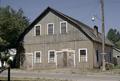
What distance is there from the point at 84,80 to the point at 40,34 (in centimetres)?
2284

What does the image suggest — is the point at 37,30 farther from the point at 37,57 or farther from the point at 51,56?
the point at 51,56

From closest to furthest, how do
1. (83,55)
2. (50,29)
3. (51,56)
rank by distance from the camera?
(83,55) → (51,56) → (50,29)

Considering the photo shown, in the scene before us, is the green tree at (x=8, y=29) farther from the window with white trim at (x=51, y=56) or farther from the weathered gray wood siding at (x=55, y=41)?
the window with white trim at (x=51, y=56)

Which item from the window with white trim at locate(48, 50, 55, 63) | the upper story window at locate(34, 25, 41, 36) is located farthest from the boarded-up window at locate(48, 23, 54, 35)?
the window with white trim at locate(48, 50, 55, 63)

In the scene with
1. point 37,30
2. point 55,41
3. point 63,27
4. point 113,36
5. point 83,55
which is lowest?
point 83,55

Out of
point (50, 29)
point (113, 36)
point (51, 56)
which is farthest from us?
point (113, 36)

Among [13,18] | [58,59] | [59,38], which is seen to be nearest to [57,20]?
[59,38]

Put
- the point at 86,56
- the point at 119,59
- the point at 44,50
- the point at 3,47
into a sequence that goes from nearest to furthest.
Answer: the point at 86,56
the point at 44,50
the point at 3,47
the point at 119,59

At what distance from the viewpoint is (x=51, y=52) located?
137 feet

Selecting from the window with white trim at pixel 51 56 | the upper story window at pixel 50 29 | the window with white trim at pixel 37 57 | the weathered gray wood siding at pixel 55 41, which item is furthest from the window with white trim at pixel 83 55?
the window with white trim at pixel 37 57

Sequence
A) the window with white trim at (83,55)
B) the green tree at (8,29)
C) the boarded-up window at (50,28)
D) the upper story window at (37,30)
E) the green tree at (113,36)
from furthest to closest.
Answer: the green tree at (113,36)
the green tree at (8,29)
the upper story window at (37,30)
the boarded-up window at (50,28)
the window with white trim at (83,55)

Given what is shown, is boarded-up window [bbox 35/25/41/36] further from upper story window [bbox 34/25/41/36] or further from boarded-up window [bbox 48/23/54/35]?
boarded-up window [bbox 48/23/54/35]

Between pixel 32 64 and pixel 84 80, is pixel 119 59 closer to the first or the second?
pixel 32 64

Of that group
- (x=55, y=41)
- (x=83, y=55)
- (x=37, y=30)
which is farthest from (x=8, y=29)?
(x=83, y=55)
